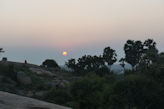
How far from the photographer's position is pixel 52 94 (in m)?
34.3

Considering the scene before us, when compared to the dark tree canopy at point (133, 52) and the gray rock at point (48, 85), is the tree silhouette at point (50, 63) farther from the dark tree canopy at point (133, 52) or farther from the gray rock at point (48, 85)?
the gray rock at point (48, 85)

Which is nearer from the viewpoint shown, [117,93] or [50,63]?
[117,93]

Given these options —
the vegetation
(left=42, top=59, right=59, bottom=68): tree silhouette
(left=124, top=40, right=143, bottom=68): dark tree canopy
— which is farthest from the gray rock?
(left=124, top=40, right=143, bottom=68): dark tree canopy

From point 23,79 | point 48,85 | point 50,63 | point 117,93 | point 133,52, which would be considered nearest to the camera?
point 117,93

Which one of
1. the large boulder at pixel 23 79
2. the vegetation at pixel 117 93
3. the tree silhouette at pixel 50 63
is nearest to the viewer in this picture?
the vegetation at pixel 117 93

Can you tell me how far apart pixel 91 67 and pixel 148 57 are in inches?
915

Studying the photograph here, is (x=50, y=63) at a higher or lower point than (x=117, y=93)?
higher

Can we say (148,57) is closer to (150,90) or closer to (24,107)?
(150,90)

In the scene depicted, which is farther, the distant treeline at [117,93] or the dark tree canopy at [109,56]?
the dark tree canopy at [109,56]

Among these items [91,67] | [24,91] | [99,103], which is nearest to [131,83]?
[99,103]

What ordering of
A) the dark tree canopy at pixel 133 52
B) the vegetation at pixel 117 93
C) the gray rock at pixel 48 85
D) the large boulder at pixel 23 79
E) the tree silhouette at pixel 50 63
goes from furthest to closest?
the tree silhouette at pixel 50 63
the dark tree canopy at pixel 133 52
the large boulder at pixel 23 79
the gray rock at pixel 48 85
the vegetation at pixel 117 93

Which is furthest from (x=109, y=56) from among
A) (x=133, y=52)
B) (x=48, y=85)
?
(x=48, y=85)

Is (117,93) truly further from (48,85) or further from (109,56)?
(109,56)

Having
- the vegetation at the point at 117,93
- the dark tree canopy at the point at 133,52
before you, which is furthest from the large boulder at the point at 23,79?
the dark tree canopy at the point at 133,52
